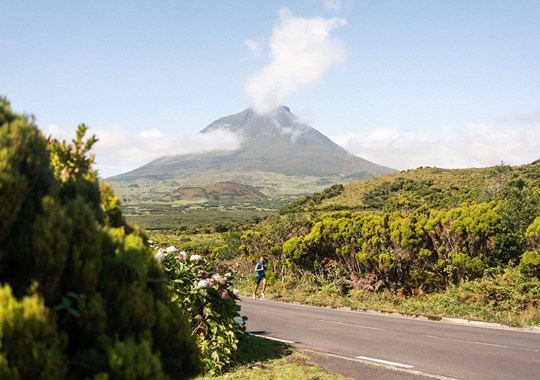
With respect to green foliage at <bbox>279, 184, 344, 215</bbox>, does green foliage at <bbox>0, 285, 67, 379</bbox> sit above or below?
below

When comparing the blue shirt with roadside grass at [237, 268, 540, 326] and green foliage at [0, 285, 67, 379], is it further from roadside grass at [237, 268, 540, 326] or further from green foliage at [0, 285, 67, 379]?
green foliage at [0, 285, 67, 379]

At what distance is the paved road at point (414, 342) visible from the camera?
8.85 meters

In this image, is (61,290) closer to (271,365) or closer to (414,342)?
(271,365)

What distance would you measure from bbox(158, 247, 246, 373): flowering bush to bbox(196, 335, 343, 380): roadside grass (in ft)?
1.00

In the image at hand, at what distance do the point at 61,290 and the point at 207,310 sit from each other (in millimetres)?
5552

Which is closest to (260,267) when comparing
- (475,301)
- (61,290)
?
(475,301)

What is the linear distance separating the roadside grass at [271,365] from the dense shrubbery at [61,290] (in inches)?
193

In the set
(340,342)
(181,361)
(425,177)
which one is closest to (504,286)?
(340,342)

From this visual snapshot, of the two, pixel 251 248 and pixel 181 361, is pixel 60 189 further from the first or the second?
pixel 251 248

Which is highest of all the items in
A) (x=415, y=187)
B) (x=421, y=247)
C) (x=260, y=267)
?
(x=415, y=187)

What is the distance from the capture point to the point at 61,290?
9.29 ft

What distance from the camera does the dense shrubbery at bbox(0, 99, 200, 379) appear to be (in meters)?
2.50

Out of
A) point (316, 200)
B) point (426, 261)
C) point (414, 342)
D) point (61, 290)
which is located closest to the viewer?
point (61, 290)

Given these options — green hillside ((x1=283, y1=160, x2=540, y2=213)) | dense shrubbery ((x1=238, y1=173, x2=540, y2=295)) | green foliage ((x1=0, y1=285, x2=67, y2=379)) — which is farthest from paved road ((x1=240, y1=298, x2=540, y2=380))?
green hillside ((x1=283, y1=160, x2=540, y2=213))
